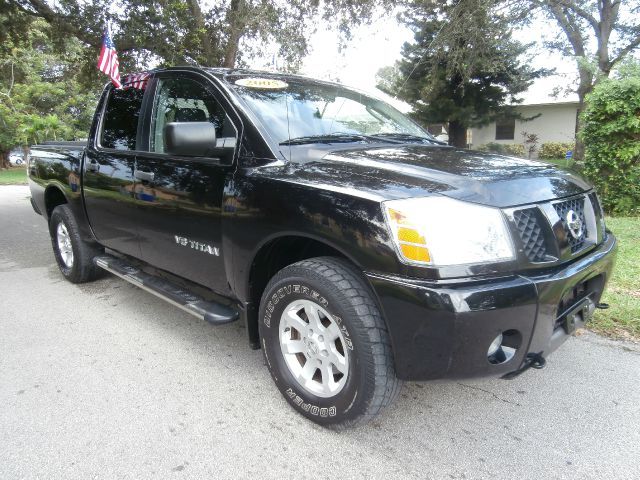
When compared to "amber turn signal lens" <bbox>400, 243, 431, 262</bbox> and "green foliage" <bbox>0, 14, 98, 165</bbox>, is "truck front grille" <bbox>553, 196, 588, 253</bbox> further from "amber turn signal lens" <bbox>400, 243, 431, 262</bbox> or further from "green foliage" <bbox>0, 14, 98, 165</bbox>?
"green foliage" <bbox>0, 14, 98, 165</bbox>

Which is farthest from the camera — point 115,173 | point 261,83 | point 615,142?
point 615,142

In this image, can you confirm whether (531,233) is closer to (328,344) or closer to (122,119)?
(328,344)

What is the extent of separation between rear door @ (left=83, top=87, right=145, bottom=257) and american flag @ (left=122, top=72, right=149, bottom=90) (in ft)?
0.15

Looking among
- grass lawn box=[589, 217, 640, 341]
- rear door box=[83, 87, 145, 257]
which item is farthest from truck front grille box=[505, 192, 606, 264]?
rear door box=[83, 87, 145, 257]

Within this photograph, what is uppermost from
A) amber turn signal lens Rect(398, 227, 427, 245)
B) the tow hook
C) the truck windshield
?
the truck windshield

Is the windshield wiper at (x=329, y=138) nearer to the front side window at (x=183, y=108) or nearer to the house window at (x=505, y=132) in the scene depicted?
the front side window at (x=183, y=108)

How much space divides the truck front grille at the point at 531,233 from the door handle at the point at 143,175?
2356 millimetres

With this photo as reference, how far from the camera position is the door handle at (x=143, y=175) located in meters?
3.25

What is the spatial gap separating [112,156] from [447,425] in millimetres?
3115

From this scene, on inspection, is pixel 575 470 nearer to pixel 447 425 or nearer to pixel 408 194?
pixel 447 425

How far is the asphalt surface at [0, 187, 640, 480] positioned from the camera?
2.14 meters

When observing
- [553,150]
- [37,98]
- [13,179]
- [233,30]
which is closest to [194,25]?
[233,30]

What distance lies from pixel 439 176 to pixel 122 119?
2819mm

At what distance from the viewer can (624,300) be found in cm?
392
